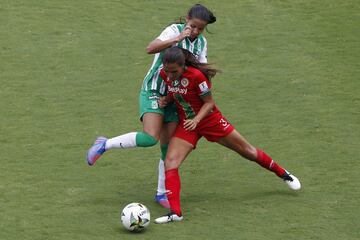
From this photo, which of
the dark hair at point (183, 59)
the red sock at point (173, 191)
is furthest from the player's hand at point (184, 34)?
the red sock at point (173, 191)

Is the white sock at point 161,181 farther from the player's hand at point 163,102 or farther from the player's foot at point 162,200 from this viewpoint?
the player's hand at point 163,102

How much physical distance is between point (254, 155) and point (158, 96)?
1.13 meters

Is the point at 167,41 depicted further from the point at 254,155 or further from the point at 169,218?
the point at 169,218

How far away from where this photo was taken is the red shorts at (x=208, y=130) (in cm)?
926

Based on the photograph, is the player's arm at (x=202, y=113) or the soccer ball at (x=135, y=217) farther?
the player's arm at (x=202, y=113)

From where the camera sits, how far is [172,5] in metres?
15.2

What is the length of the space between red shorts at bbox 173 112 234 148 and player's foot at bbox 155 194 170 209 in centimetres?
64

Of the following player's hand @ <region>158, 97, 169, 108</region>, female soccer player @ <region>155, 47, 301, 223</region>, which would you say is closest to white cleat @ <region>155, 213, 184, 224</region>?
female soccer player @ <region>155, 47, 301, 223</region>

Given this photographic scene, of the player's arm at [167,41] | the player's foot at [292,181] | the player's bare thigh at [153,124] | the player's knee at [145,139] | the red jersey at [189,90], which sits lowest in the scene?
the player's foot at [292,181]

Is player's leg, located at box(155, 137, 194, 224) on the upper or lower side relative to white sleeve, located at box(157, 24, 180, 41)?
lower

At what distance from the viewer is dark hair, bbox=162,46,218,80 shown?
28.7 feet

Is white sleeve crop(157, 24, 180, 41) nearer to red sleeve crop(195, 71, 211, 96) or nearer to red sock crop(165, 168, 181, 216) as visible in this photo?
red sleeve crop(195, 71, 211, 96)

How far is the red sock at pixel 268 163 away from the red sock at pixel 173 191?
103 cm

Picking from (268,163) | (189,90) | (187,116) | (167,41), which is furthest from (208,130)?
(167,41)
